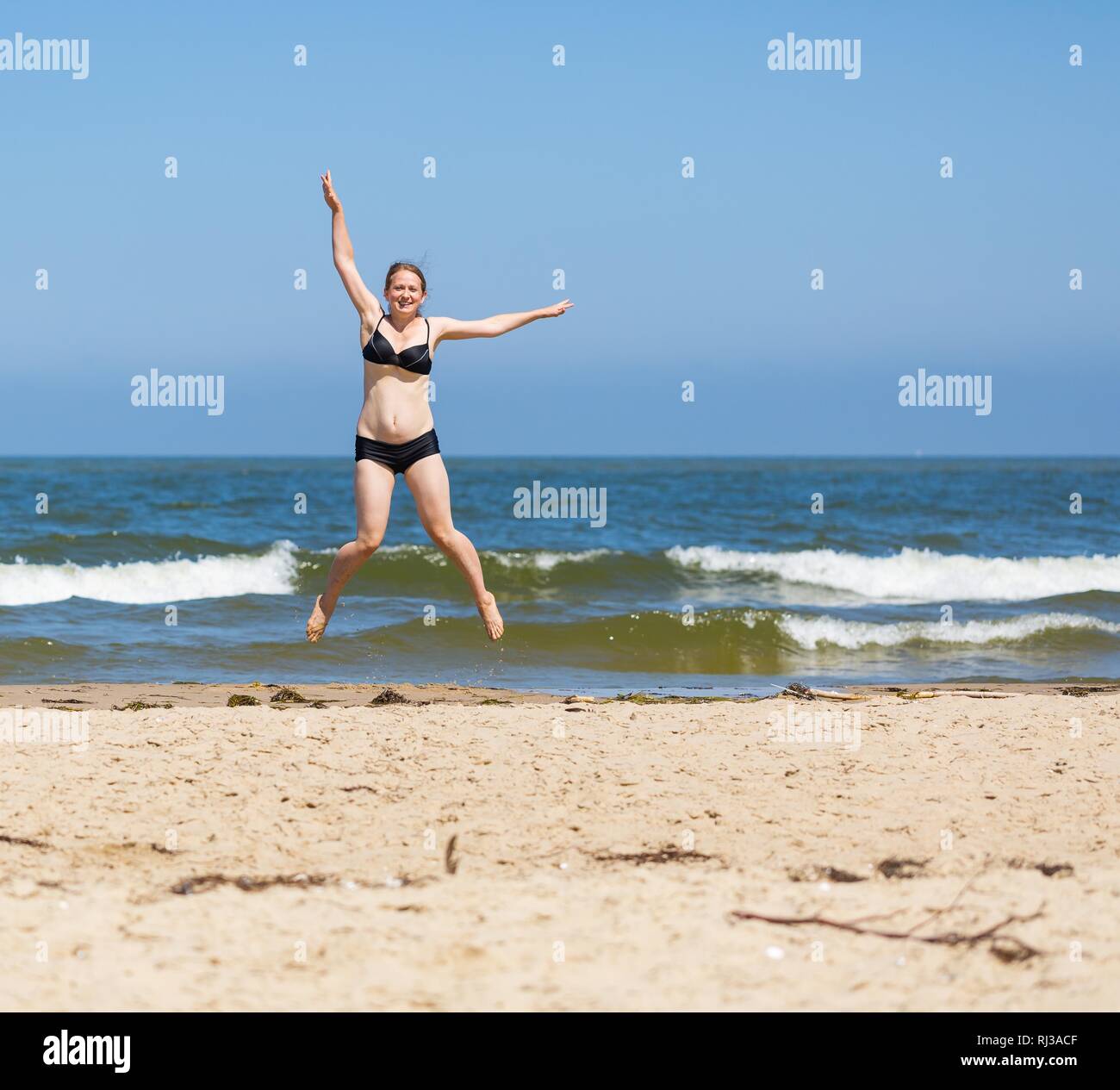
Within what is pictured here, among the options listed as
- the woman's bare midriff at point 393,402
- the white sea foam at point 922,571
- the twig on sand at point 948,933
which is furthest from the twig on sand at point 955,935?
the white sea foam at point 922,571

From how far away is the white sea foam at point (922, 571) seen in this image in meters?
21.4

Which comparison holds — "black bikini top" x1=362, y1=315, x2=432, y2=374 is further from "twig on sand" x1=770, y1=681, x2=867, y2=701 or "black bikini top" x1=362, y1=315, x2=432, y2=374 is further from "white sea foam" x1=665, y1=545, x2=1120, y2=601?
"white sea foam" x1=665, y1=545, x2=1120, y2=601

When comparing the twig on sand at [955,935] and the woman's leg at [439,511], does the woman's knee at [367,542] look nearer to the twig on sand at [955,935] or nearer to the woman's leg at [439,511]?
the woman's leg at [439,511]

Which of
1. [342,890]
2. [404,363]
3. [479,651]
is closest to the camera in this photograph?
[342,890]

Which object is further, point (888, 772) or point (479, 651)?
point (479, 651)

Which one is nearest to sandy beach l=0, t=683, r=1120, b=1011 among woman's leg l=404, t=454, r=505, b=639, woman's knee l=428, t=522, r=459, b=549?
woman's leg l=404, t=454, r=505, b=639

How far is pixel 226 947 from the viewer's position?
14.4 ft

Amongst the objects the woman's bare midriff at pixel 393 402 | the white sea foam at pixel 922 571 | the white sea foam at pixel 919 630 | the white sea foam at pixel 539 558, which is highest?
the woman's bare midriff at pixel 393 402

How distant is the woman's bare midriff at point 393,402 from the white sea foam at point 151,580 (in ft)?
35.5

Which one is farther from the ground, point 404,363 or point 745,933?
point 404,363

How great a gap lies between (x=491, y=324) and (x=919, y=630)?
369 inches
